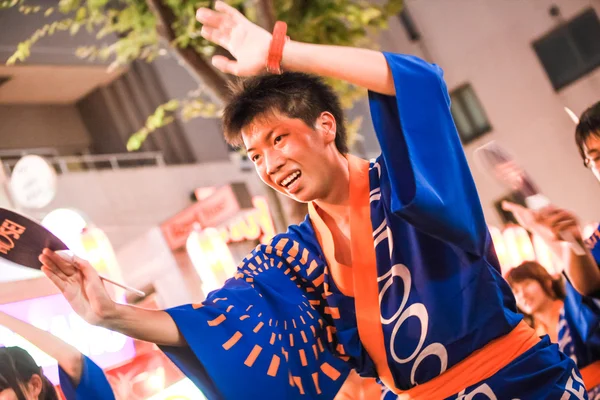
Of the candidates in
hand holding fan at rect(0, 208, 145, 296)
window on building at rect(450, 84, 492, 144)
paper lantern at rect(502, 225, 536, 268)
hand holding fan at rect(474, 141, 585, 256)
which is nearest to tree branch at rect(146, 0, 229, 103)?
hand holding fan at rect(474, 141, 585, 256)

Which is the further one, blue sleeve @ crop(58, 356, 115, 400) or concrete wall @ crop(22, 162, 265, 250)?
concrete wall @ crop(22, 162, 265, 250)

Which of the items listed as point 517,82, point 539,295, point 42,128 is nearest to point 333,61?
point 539,295

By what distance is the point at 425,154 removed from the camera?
177cm

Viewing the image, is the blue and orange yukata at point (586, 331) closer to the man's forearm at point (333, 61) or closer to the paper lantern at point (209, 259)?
the man's forearm at point (333, 61)

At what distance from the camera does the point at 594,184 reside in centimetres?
1055

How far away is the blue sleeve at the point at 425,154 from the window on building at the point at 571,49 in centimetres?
962

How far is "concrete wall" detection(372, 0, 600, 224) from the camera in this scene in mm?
10727

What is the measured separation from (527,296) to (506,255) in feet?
14.2

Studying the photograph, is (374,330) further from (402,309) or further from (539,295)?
(539,295)

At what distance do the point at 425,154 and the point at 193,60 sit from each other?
3611mm

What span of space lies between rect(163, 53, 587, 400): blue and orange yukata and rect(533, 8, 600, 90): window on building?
9.48 m

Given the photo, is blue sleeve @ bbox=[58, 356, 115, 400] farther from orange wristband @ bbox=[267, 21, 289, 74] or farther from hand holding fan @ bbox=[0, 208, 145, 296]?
orange wristband @ bbox=[267, 21, 289, 74]

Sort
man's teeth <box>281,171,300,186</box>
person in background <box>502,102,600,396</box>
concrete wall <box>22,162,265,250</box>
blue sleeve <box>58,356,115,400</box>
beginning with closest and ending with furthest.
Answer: man's teeth <box>281,171,300,186</box> → blue sleeve <box>58,356,115,400</box> → person in background <box>502,102,600,396</box> → concrete wall <box>22,162,265,250</box>

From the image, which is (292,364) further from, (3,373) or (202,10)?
(3,373)
